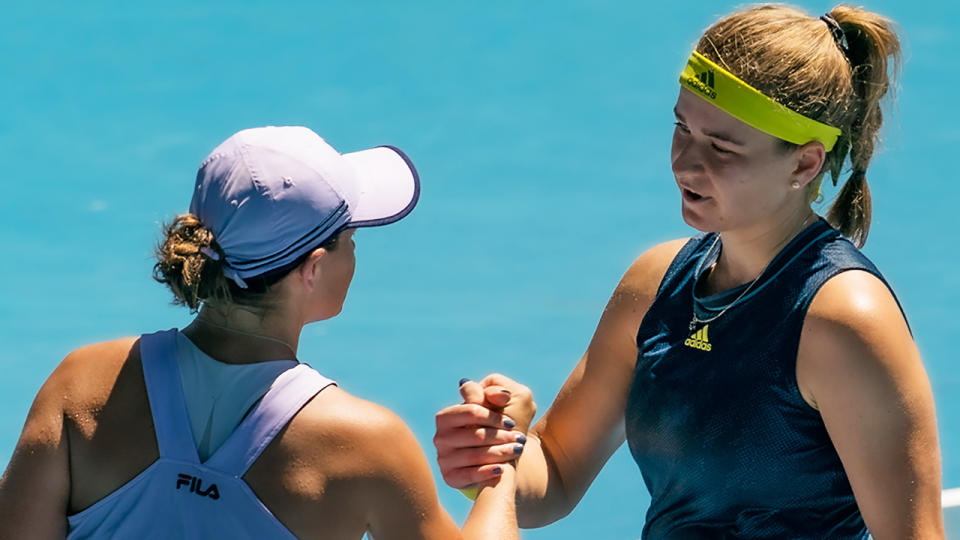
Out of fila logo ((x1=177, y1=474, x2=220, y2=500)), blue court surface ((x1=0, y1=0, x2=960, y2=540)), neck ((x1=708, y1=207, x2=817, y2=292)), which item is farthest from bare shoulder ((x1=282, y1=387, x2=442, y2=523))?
blue court surface ((x1=0, y1=0, x2=960, y2=540))

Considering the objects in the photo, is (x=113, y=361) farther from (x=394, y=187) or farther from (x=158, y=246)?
(x=394, y=187)

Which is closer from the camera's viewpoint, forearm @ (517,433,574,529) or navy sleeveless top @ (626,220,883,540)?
navy sleeveless top @ (626,220,883,540)

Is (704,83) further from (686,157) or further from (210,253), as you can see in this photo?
(210,253)

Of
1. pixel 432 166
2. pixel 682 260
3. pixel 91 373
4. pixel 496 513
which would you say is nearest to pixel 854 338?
pixel 682 260

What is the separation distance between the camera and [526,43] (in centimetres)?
942

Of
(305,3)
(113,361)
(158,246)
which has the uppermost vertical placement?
(305,3)

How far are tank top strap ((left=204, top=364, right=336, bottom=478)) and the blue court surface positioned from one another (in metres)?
3.54

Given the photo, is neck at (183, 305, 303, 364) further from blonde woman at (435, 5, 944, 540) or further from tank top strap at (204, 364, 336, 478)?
blonde woman at (435, 5, 944, 540)

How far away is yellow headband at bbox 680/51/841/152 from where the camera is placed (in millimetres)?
2520

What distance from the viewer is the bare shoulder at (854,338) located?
2338 mm

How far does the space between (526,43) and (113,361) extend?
7498mm

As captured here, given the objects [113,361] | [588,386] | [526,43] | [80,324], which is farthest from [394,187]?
[526,43]

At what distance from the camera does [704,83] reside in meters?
2.58

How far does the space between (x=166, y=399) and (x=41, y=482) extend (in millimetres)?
228
